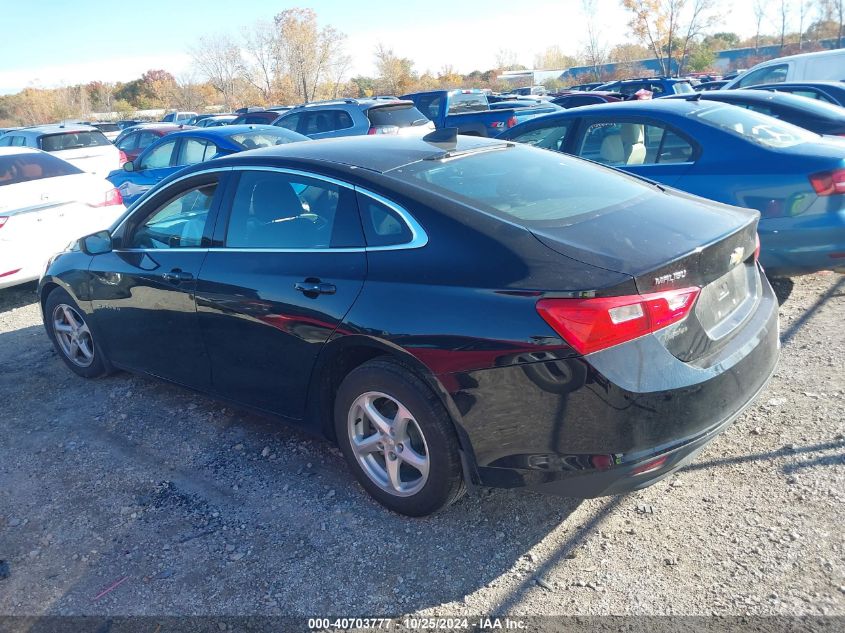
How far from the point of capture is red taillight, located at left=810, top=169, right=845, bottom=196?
16.5 feet

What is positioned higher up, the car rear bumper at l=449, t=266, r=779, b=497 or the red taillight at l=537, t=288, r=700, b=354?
the red taillight at l=537, t=288, r=700, b=354

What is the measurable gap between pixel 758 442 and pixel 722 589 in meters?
1.20

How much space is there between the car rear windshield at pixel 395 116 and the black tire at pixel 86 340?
815cm

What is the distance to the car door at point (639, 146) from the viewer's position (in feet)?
18.8

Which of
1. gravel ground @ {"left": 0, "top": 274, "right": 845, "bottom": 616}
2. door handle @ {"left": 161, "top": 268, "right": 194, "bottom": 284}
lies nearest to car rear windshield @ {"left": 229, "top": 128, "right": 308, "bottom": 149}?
door handle @ {"left": 161, "top": 268, "right": 194, "bottom": 284}

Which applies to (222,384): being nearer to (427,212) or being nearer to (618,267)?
(427,212)

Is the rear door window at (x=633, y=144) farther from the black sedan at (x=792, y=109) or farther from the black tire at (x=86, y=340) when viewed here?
the black tire at (x=86, y=340)

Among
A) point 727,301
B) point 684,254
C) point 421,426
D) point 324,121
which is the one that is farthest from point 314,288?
point 324,121

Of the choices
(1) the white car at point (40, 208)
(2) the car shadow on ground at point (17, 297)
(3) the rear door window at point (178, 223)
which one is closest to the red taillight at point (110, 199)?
(1) the white car at point (40, 208)

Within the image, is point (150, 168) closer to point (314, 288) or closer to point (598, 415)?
point (314, 288)

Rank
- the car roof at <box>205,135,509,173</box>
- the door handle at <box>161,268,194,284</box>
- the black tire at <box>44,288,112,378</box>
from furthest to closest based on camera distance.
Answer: the black tire at <box>44,288,112,378</box> → the door handle at <box>161,268,194,284</box> → the car roof at <box>205,135,509,173</box>

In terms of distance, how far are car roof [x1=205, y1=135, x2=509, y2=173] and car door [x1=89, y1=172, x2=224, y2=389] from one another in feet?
1.41

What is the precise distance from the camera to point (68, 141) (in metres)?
13.5

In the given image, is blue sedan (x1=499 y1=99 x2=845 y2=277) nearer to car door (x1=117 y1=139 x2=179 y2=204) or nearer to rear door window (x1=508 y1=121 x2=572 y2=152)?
rear door window (x1=508 y1=121 x2=572 y2=152)
